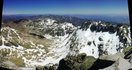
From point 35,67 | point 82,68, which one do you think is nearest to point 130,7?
point 82,68

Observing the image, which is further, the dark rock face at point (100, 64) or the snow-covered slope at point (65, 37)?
the snow-covered slope at point (65, 37)

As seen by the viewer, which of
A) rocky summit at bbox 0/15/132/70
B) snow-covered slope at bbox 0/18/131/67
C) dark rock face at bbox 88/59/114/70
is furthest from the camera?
snow-covered slope at bbox 0/18/131/67

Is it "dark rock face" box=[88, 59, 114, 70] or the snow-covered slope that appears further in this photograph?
the snow-covered slope

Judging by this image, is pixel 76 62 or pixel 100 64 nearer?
pixel 100 64

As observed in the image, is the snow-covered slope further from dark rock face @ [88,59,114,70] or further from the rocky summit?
dark rock face @ [88,59,114,70]

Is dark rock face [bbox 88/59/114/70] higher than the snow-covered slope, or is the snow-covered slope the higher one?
the snow-covered slope

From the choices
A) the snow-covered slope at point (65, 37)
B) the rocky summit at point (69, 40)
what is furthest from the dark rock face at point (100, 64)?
the snow-covered slope at point (65, 37)

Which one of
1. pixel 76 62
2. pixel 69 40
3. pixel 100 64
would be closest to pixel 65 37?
pixel 69 40

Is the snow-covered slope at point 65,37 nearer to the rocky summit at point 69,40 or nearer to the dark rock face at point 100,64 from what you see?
the rocky summit at point 69,40

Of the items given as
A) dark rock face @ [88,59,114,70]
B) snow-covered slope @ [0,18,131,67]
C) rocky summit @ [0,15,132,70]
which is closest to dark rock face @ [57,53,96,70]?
rocky summit @ [0,15,132,70]

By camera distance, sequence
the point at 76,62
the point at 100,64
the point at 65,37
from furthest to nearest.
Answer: the point at 65,37 < the point at 76,62 < the point at 100,64

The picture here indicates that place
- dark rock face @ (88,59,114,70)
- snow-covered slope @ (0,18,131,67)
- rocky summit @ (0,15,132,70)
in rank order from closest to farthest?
dark rock face @ (88,59,114,70) → rocky summit @ (0,15,132,70) → snow-covered slope @ (0,18,131,67)

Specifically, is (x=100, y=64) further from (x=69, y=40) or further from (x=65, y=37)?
(x=65, y=37)

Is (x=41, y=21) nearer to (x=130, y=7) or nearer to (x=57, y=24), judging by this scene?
(x=57, y=24)
